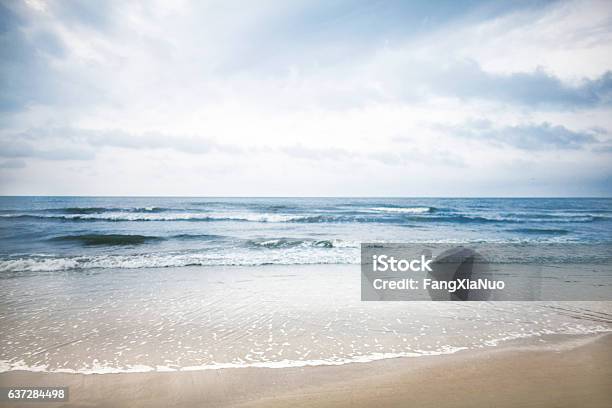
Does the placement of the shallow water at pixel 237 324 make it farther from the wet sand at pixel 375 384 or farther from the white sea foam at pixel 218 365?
the wet sand at pixel 375 384

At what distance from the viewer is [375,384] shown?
3016 millimetres

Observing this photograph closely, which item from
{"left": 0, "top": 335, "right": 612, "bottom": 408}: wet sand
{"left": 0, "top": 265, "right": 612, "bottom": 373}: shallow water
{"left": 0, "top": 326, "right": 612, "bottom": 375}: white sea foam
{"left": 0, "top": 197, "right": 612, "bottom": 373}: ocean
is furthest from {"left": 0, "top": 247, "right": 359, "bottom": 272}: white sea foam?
{"left": 0, "top": 335, "right": 612, "bottom": 408}: wet sand

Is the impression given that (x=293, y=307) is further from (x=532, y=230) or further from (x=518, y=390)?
(x=532, y=230)

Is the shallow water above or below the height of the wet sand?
below

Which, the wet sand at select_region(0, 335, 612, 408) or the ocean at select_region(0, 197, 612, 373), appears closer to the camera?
the wet sand at select_region(0, 335, 612, 408)

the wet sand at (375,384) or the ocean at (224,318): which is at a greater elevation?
the wet sand at (375,384)

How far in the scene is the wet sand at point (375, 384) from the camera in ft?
9.04

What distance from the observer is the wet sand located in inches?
108

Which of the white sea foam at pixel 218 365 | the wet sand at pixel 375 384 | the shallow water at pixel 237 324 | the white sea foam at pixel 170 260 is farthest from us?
the white sea foam at pixel 170 260

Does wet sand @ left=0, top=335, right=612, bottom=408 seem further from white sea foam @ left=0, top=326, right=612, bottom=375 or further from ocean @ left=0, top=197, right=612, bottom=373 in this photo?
ocean @ left=0, top=197, right=612, bottom=373

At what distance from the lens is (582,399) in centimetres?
274

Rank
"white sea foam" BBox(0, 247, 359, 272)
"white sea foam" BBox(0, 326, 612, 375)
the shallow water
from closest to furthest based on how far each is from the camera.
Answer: "white sea foam" BBox(0, 326, 612, 375) < the shallow water < "white sea foam" BBox(0, 247, 359, 272)

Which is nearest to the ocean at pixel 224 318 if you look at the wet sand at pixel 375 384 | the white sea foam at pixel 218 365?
the white sea foam at pixel 218 365

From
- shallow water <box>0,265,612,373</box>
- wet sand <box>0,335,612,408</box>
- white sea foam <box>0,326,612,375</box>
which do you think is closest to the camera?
wet sand <box>0,335,612,408</box>
